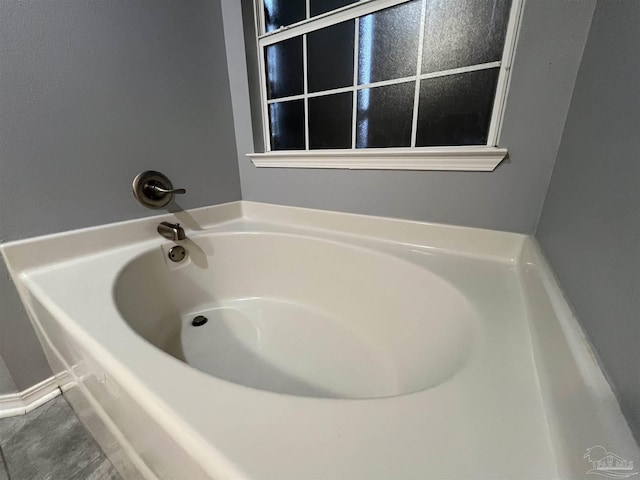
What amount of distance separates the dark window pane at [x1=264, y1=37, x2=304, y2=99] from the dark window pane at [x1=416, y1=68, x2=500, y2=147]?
554mm

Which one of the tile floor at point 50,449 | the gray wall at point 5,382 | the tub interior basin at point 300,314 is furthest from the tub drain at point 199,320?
the gray wall at point 5,382

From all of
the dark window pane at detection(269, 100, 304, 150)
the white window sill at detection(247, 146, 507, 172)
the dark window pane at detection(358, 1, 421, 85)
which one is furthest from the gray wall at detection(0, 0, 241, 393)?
the dark window pane at detection(358, 1, 421, 85)

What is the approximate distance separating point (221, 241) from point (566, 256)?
43.9 inches

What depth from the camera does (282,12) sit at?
3.55ft

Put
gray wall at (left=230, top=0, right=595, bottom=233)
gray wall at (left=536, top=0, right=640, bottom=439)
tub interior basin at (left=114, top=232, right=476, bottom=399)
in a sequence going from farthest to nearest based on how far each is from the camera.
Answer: tub interior basin at (left=114, top=232, right=476, bottom=399), gray wall at (left=230, top=0, right=595, bottom=233), gray wall at (left=536, top=0, right=640, bottom=439)

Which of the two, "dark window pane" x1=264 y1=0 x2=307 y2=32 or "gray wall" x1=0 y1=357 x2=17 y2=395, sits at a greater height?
"dark window pane" x1=264 y1=0 x2=307 y2=32

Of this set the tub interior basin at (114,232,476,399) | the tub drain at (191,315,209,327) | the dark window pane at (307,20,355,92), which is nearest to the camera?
the tub interior basin at (114,232,476,399)

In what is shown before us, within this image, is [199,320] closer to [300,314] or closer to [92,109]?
[300,314]

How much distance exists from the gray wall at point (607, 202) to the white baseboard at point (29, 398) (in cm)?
147

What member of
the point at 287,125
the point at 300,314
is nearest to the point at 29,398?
the point at 300,314

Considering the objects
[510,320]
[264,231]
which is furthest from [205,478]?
[264,231]

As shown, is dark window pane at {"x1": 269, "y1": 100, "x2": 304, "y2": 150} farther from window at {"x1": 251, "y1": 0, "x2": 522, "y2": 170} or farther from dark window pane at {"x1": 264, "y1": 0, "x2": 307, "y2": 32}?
dark window pane at {"x1": 264, "y1": 0, "x2": 307, "y2": 32}

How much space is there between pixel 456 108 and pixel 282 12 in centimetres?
86

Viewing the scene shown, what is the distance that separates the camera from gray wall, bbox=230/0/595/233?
0.60m
